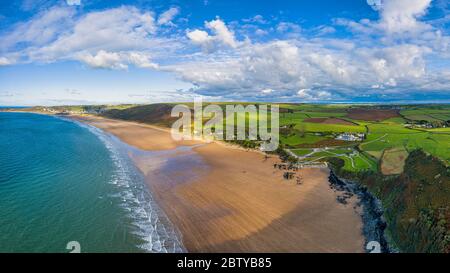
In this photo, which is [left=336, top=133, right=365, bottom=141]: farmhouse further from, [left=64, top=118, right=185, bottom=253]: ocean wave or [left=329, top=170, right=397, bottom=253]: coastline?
[left=64, top=118, right=185, bottom=253]: ocean wave

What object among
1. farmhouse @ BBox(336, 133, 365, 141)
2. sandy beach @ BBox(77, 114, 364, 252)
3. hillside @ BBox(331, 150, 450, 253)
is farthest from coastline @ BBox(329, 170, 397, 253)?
farmhouse @ BBox(336, 133, 365, 141)

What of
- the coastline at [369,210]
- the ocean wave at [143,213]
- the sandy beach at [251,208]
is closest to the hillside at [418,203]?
the coastline at [369,210]

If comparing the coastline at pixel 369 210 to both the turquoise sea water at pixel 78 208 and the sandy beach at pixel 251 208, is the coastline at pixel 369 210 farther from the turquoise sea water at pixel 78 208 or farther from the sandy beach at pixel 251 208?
the turquoise sea water at pixel 78 208

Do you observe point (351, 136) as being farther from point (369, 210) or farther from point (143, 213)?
point (143, 213)

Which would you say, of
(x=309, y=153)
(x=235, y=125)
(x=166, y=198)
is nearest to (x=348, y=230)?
(x=166, y=198)

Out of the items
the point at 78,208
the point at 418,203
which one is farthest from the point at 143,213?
the point at 418,203
